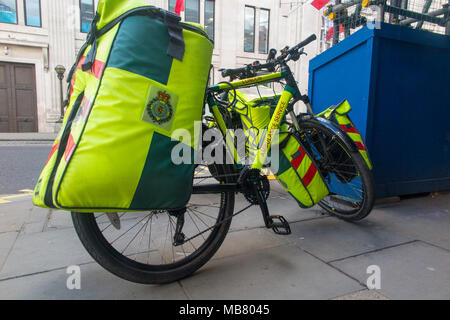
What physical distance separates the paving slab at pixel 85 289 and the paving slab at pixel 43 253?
12 centimetres

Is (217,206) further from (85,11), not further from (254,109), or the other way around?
(85,11)

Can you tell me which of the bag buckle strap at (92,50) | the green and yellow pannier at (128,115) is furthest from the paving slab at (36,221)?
the bag buckle strap at (92,50)

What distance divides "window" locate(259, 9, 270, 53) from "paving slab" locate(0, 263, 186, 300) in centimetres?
1965

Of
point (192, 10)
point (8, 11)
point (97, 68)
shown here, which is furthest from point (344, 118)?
point (8, 11)

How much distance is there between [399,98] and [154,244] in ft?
8.92

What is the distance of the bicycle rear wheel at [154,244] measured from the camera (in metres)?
1.45

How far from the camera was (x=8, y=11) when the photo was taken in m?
14.8

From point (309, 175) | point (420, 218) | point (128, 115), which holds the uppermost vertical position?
point (128, 115)

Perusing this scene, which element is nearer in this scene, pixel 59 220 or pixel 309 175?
pixel 309 175

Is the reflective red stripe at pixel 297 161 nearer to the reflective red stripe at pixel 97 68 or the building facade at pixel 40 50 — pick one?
the reflective red stripe at pixel 97 68

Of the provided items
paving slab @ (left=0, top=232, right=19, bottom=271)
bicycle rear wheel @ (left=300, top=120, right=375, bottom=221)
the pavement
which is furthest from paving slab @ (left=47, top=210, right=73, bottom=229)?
bicycle rear wheel @ (left=300, top=120, right=375, bottom=221)

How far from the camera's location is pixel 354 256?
1943 mm

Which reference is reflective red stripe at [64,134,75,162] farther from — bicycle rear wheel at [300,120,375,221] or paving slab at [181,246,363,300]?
bicycle rear wheel at [300,120,375,221]

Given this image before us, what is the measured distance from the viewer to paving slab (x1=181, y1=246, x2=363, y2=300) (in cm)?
155
